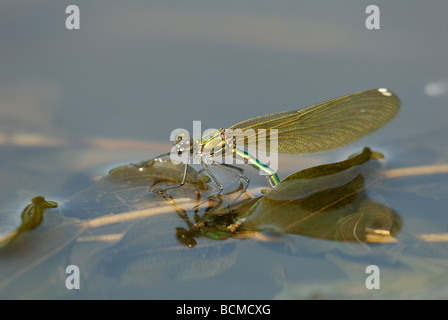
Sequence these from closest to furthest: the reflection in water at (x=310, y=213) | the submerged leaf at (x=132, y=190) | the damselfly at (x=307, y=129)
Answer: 1. the reflection in water at (x=310, y=213)
2. the submerged leaf at (x=132, y=190)
3. the damselfly at (x=307, y=129)

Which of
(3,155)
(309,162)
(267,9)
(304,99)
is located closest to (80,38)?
(3,155)

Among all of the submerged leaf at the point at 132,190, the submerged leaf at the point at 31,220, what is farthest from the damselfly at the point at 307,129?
the submerged leaf at the point at 31,220

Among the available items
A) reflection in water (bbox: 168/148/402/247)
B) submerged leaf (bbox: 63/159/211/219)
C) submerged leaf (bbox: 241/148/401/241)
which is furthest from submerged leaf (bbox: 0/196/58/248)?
submerged leaf (bbox: 241/148/401/241)

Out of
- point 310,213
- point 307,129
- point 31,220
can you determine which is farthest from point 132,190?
point 307,129

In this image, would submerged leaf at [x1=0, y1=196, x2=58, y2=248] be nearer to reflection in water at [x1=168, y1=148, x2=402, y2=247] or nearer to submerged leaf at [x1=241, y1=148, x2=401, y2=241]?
reflection in water at [x1=168, y1=148, x2=402, y2=247]

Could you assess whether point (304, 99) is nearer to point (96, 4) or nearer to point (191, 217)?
point (191, 217)

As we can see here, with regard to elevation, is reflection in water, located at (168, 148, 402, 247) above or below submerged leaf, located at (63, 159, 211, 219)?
below

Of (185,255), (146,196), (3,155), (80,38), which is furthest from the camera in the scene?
(80,38)

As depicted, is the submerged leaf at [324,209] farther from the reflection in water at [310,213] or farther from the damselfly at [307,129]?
the damselfly at [307,129]
